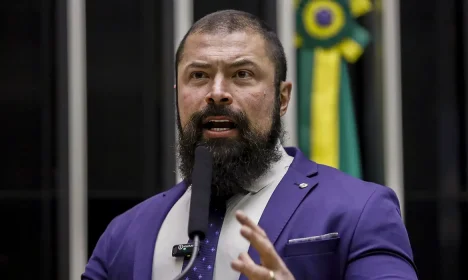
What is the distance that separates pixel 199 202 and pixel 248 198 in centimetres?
62

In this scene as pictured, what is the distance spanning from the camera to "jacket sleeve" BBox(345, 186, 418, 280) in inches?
101

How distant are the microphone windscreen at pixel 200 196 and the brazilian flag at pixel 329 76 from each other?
4329 millimetres

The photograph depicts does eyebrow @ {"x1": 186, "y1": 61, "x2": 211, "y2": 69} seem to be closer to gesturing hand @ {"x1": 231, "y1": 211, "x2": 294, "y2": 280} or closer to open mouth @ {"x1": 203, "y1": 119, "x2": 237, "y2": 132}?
open mouth @ {"x1": 203, "y1": 119, "x2": 237, "y2": 132}

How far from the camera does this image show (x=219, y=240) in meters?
2.89

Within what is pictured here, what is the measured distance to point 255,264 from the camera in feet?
7.47

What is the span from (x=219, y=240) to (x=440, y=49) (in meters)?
4.64

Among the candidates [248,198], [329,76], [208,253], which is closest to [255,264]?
[208,253]

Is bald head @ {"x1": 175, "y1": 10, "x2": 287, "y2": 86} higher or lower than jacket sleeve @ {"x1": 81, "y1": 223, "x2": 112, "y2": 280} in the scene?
higher

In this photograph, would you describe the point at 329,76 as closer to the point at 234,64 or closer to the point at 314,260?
the point at 234,64

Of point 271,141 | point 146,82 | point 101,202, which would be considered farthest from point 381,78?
point 271,141

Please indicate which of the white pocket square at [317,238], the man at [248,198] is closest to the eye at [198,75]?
the man at [248,198]

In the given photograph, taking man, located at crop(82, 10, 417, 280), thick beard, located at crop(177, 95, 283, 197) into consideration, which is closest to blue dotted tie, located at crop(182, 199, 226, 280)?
man, located at crop(82, 10, 417, 280)

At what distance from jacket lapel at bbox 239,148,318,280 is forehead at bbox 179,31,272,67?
1.36ft

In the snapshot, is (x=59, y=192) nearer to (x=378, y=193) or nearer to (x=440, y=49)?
(x=440, y=49)
